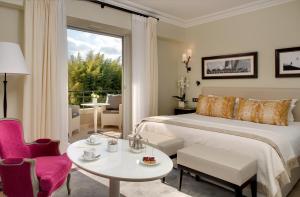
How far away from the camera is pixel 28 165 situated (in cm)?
183

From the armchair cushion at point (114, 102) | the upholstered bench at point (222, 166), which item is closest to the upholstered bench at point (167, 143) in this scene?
the upholstered bench at point (222, 166)

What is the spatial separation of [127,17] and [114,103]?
2.61 m

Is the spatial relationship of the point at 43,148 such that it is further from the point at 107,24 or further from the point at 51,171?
the point at 107,24

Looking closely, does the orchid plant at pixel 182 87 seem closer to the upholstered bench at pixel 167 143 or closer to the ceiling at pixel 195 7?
the ceiling at pixel 195 7

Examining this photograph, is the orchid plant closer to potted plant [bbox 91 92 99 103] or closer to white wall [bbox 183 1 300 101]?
white wall [bbox 183 1 300 101]

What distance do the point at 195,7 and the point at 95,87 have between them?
3563 millimetres

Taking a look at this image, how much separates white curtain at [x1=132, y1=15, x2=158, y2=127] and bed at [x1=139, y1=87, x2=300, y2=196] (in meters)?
0.78

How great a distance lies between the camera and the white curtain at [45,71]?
3062mm

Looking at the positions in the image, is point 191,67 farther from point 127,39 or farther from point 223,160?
point 223,160

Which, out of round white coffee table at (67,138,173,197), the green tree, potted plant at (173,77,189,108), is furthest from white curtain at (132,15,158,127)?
round white coffee table at (67,138,173,197)

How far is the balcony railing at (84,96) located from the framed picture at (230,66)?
2.72 m

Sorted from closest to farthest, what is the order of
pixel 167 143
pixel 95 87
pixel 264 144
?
1. pixel 264 144
2. pixel 167 143
3. pixel 95 87

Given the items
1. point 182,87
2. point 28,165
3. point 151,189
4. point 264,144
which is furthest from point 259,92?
point 28,165

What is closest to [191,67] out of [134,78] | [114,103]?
[134,78]
